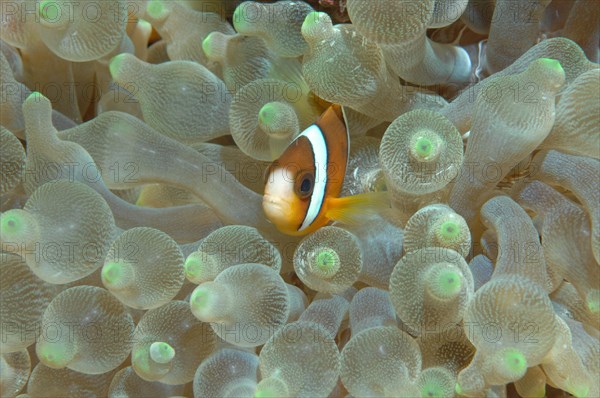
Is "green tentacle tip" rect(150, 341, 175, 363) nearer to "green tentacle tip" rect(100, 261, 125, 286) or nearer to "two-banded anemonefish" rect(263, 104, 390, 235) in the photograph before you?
"green tentacle tip" rect(100, 261, 125, 286)

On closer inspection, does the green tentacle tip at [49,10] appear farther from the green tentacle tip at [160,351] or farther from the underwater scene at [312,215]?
the green tentacle tip at [160,351]

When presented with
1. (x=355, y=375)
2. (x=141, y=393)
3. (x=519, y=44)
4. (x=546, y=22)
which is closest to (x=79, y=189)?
(x=141, y=393)

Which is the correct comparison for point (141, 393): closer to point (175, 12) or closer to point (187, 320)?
point (187, 320)

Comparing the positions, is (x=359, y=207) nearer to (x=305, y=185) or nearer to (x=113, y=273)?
(x=305, y=185)

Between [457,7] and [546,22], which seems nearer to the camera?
[457,7]

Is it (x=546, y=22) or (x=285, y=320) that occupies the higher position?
(x=546, y=22)

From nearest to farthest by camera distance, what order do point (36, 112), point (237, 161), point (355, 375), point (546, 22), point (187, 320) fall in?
point (355, 375) < point (187, 320) < point (36, 112) < point (237, 161) < point (546, 22)

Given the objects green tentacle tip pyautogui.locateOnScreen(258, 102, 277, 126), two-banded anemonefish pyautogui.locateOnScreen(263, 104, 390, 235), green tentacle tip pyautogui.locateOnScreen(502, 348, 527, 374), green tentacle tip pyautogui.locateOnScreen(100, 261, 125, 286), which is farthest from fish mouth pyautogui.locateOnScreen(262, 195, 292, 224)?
green tentacle tip pyautogui.locateOnScreen(502, 348, 527, 374)
